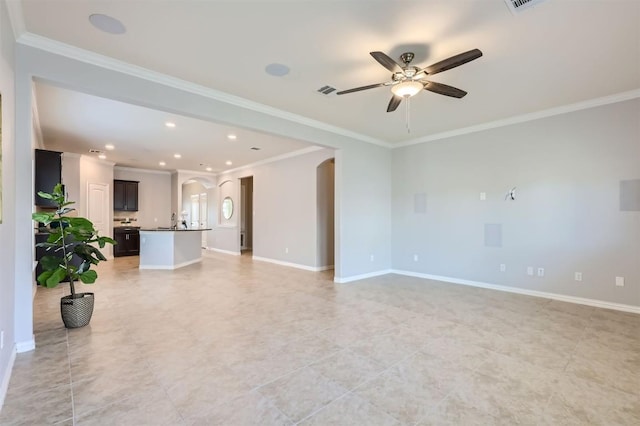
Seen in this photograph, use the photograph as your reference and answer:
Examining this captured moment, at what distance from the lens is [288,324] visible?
11.3 ft

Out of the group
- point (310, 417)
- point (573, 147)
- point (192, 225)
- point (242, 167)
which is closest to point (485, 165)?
point (573, 147)

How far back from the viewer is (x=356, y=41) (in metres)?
2.69

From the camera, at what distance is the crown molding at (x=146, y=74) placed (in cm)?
268

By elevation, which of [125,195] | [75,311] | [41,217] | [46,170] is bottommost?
[75,311]

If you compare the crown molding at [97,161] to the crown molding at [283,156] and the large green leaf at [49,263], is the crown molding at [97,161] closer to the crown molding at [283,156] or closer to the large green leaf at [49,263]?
the crown molding at [283,156]

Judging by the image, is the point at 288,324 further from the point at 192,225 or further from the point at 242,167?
the point at 192,225

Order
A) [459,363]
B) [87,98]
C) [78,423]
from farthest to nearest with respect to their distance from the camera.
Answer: [87,98]
[459,363]
[78,423]

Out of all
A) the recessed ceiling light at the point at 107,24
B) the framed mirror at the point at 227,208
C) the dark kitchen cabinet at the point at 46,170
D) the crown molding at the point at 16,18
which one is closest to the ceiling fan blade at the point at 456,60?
the recessed ceiling light at the point at 107,24

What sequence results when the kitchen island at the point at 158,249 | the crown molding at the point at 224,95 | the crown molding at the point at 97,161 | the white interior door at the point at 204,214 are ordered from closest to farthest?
the crown molding at the point at 224,95 → the kitchen island at the point at 158,249 → the crown molding at the point at 97,161 → the white interior door at the point at 204,214

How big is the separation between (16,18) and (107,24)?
0.65m

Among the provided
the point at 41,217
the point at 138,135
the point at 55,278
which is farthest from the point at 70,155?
the point at 55,278

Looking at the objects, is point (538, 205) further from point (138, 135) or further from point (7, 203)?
point (138, 135)

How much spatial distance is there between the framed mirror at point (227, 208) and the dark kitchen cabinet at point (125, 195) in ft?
8.95

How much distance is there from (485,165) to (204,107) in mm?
4669
